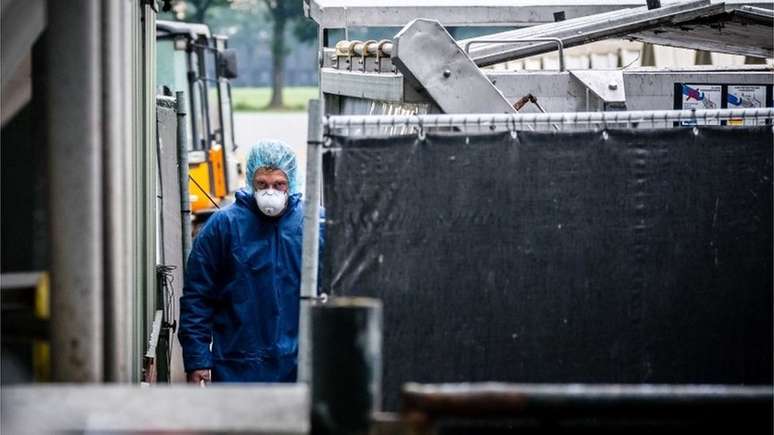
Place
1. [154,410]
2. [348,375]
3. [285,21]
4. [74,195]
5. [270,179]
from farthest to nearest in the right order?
[285,21]
[270,179]
[74,195]
[154,410]
[348,375]

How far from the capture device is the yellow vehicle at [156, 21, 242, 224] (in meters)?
15.6

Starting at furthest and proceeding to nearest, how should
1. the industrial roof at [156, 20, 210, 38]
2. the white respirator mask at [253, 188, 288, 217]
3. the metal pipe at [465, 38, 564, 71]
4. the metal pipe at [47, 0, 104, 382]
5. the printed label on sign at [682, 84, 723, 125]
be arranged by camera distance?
the industrial roof at [156, 20, 210, 38] → the printed label on sign at [682, 84, 723, 125] → the white respirator mask at [253, 188, 288, 217] → the metal pipe at [465, 38, 564, 71] → the metal pipe at [47, 0, 104, 382]

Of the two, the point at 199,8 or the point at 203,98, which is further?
the point at 199,8

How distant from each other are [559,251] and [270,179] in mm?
2217

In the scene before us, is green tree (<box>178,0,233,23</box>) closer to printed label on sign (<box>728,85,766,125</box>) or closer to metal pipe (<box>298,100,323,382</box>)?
printed label on sign (<box>728,85,766,125</box>)

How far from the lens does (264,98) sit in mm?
79375

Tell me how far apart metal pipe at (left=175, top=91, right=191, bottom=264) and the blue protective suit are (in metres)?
1.70

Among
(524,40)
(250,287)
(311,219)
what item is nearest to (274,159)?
(250,287)

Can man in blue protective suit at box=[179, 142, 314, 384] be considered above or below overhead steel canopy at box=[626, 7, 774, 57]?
below

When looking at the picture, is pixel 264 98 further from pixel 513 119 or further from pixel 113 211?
pixel 113 211

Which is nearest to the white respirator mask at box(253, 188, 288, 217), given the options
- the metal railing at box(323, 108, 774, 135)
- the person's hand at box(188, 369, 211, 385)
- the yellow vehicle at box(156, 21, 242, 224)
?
the person's hand at box(188, 369, 211, 385)

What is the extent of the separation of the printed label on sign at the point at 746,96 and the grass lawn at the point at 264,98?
50745 mm

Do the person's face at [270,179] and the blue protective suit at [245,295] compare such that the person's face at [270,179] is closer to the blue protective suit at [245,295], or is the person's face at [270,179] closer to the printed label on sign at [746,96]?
the blue protective suit at [245,295]

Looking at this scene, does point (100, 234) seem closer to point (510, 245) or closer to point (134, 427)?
point (134, 427)
